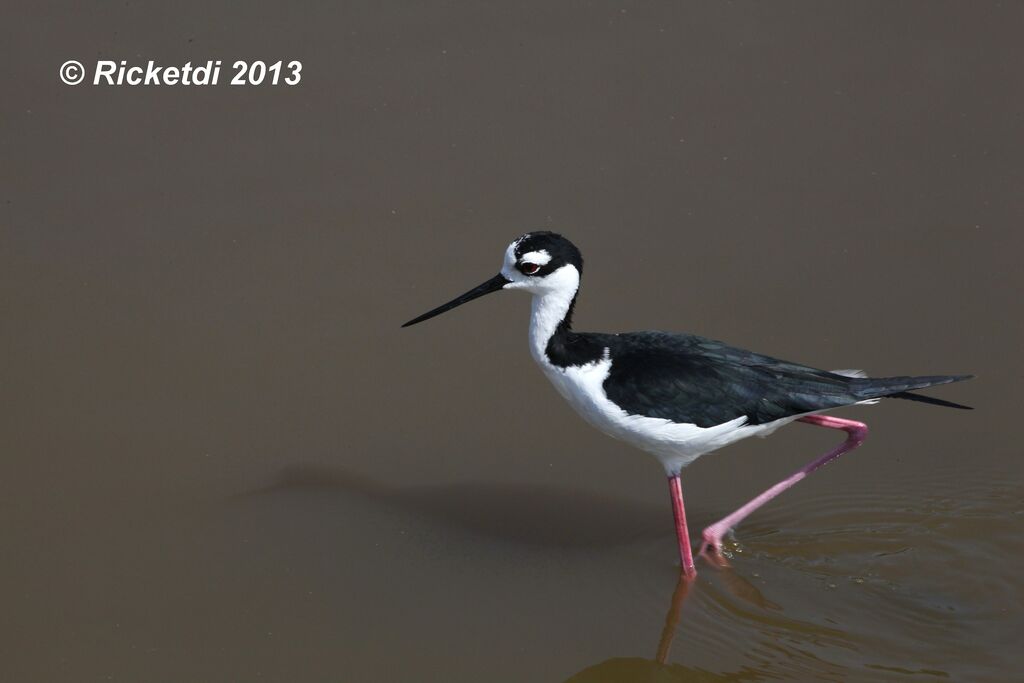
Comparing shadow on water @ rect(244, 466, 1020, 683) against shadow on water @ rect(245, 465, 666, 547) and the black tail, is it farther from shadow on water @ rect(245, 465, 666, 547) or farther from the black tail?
the black tail

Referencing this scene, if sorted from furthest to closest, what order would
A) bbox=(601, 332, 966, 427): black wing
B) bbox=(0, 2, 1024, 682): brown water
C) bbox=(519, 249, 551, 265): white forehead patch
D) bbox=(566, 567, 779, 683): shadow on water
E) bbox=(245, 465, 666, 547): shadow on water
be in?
bbox=(245, 465, 666, 547): shadow on water, bbox=(519, 249, 551, 265): white forehead patch, bbox=(601, 332, 966, 427): black wing, bbox=(0, 2, 1024, 682): brown water, bbox=(566, 567, 779, 683): shadow on water

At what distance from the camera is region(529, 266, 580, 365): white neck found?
5734 mm

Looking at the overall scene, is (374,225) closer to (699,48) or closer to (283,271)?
(283,271)

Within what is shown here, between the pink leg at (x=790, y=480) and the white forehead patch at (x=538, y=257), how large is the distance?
1.20m

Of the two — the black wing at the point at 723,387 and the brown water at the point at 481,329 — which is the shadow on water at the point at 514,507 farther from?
the black wing at the point at 723,387

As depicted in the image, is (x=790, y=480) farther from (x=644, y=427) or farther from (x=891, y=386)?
(x=644, y=427)

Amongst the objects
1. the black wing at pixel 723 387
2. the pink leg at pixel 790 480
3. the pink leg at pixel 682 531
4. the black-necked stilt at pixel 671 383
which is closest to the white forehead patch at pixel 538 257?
the black-necked stilt at pixel 671 383

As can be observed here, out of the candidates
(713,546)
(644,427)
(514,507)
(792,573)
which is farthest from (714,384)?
(514,507)

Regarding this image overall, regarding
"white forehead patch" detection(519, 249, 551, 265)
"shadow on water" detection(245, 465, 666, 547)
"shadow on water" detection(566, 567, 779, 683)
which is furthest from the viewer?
"shadow on water" detection(245, 465, 666, 547)

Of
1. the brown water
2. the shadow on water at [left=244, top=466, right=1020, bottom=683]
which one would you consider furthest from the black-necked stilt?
the brown water

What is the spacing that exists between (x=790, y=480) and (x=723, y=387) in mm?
576

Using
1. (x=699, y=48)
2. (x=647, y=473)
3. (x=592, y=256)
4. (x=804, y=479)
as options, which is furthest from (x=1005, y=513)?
(x=699, y=48)

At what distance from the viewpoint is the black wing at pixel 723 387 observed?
5566 millimetres

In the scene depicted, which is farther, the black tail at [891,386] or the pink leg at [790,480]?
the pink leg at [790,480]
